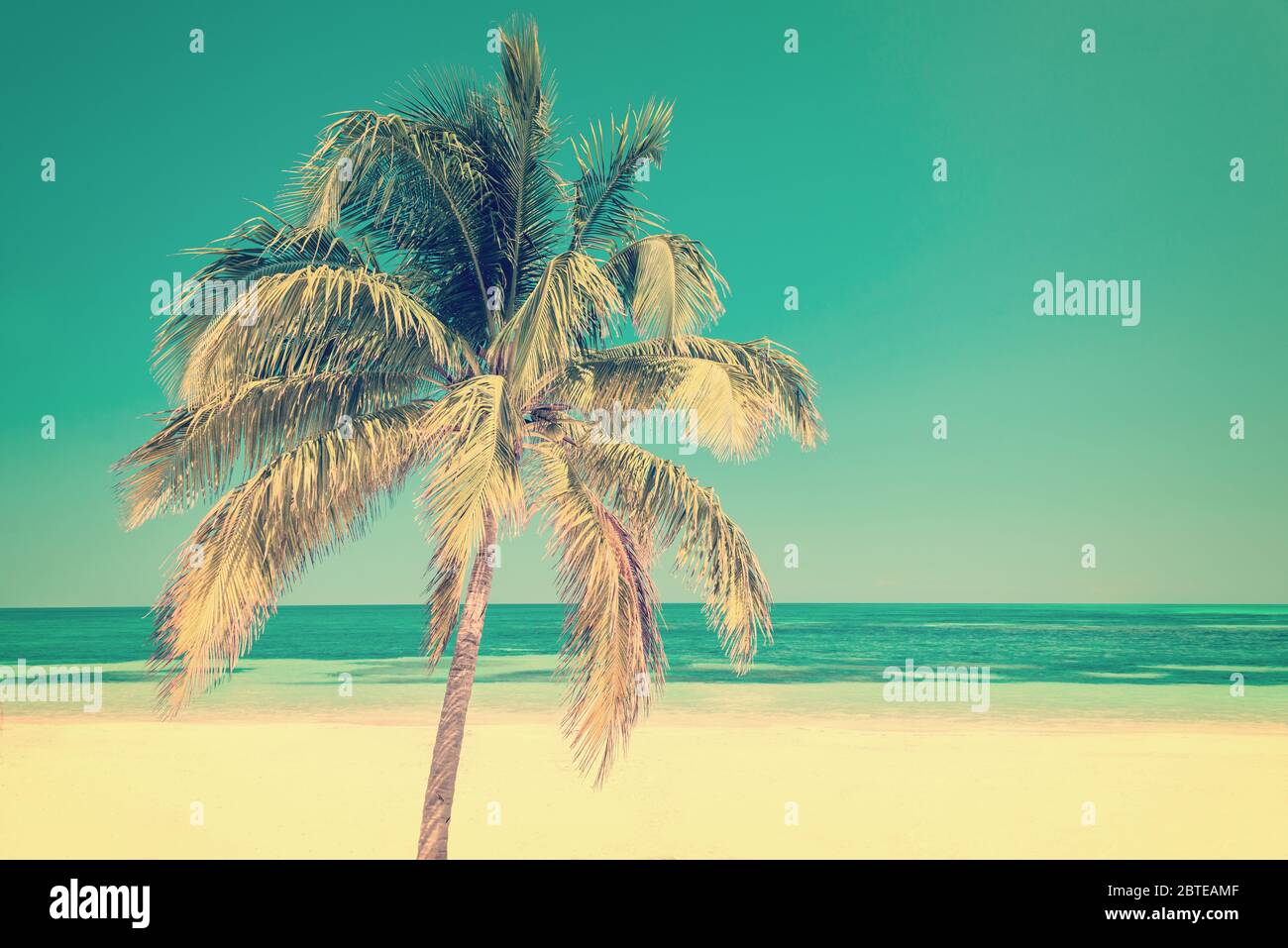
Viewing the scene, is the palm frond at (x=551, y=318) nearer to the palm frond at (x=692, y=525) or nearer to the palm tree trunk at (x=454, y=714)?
the palm frond at (x=692, y=525)

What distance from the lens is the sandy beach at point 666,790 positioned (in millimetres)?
10898

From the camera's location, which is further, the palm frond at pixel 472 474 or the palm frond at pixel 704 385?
the palm frond at pixel 704 385

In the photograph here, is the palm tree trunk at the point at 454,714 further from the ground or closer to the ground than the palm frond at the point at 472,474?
closer to the ground

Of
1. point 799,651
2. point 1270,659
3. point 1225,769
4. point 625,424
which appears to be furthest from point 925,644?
point 625,424

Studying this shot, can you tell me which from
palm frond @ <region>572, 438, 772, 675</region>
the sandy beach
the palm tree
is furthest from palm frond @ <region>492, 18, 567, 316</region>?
the sandy beach

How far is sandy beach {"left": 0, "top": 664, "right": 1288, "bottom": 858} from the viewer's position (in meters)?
10.9

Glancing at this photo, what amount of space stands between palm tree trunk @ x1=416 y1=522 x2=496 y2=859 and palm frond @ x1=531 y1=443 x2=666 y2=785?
2.30 ft

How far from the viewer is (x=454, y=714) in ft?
23.7

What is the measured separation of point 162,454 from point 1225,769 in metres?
17.9

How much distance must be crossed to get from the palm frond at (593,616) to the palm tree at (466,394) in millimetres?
23

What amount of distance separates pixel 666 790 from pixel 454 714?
24.3ft

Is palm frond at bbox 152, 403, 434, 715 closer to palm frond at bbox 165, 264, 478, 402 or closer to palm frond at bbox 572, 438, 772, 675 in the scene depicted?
palm frond at bbox 165, 264, 478, 402

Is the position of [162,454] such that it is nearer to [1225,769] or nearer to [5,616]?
[1225,769]

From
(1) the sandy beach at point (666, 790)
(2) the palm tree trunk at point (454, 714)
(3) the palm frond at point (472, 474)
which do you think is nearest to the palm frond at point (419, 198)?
(3) the palm frond at point (472, 474)
